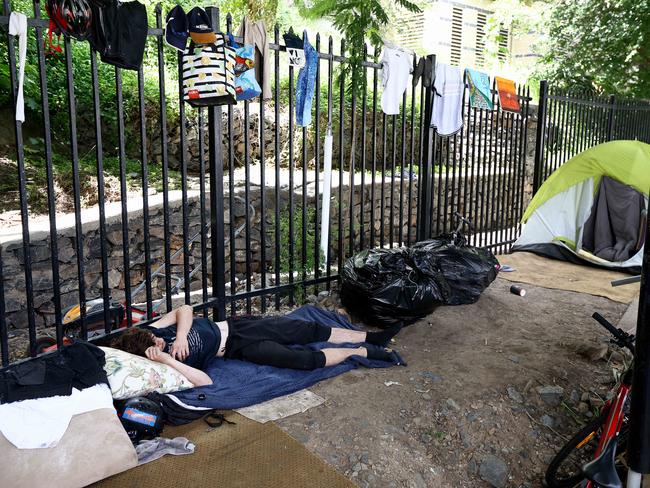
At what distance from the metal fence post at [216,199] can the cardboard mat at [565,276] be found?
12.2 ft

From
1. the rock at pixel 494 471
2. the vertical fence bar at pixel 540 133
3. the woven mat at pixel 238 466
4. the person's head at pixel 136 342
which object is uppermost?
the vertical fence bar at pixel 540 133

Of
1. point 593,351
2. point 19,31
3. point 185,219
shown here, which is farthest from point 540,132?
point 19,31

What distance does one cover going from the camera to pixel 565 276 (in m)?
6.94

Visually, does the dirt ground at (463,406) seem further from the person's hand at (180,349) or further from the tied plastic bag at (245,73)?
the tied plastic bag at (245,73)

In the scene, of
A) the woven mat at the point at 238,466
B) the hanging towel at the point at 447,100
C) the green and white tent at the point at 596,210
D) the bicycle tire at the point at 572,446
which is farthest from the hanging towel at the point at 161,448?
the green and white tent at the point at 596,210

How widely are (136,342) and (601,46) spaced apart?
40.7ft

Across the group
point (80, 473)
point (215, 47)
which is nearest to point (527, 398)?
point (80, 473)

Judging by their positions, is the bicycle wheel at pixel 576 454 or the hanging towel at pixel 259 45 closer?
the bicycle wheel at pixel 576 454

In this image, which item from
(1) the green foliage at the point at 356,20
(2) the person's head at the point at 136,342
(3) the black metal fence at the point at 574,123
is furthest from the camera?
(3) the black metal fence at the point at 574,123

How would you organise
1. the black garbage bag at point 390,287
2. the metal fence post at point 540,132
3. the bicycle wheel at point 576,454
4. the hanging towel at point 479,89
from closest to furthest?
1. the bicycle wheel at point 576,454
2. the black garbage bag at point 390,287
3. the hanging towel at point 479,89
4. the metal fence post at point 540,132

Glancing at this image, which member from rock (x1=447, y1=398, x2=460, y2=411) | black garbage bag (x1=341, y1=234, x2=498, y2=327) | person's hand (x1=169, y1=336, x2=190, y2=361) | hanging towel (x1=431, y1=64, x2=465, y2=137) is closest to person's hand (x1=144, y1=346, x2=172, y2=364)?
person's hand (x1=169, y1=336, x2=190, y2=361)

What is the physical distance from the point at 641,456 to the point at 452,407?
1.62 meters

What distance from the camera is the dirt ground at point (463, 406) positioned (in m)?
2.93

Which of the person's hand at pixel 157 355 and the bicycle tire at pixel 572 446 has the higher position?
the person's hand at pixel 157 355
